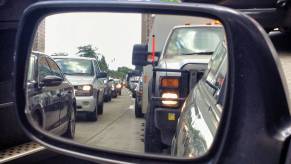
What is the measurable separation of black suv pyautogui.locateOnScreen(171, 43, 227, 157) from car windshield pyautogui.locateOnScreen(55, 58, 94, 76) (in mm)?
495

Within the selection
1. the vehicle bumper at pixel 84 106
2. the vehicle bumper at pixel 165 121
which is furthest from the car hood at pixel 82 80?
the vehicle bumper at pixel 165 121

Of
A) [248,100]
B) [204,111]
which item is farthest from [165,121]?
[248,100]

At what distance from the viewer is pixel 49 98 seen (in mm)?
3137

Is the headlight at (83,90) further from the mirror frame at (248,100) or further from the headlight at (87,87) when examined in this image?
the mirror frame at (248,100)

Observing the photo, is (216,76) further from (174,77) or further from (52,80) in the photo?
(174,77)

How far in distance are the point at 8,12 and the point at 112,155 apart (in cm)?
418

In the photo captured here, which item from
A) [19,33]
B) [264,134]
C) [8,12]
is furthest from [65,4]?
[8,12]

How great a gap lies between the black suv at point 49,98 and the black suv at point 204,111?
1.26ft

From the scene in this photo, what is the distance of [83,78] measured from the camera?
16.5 feet

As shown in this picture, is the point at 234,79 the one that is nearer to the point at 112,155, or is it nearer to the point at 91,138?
the point at 112,155

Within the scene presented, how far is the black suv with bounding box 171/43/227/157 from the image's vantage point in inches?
67.5

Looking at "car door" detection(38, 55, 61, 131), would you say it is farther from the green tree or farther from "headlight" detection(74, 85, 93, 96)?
"headlight" detection(74, 85, 93, 96)

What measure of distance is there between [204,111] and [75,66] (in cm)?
172

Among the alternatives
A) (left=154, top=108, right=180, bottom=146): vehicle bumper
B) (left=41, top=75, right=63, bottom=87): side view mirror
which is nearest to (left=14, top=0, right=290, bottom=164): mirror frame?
(left=41, top=75, right=63, bottom=87): side view mirror
